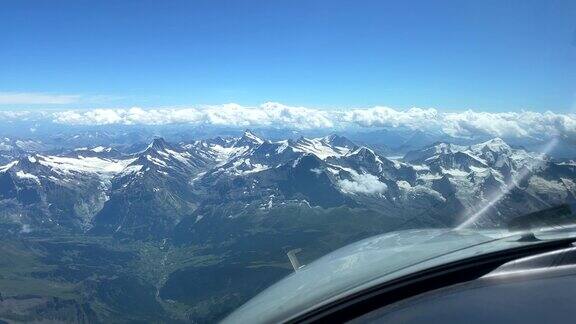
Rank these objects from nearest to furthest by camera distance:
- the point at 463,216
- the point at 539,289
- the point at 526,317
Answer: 1. the point at 526,317
2. the point at 539,289
3. the point at 463,216

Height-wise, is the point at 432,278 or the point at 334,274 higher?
the point at 432,278

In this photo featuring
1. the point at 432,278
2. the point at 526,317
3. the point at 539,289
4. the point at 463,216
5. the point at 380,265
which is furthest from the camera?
the point at 463,216

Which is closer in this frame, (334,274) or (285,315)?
(285,315)

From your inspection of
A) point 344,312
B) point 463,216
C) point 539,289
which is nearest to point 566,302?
point 539,289

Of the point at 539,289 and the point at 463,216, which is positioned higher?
the point at 539,289

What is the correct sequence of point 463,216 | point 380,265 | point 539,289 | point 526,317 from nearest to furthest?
point 526,317 < point 539,289 < point 380,265 < point 463,216

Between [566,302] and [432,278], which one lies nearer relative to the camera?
[566,302]

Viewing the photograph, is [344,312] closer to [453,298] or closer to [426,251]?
[453,298]

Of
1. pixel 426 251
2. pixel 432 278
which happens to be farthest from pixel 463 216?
pixel 432 278

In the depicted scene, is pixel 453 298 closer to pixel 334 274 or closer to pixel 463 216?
pixel 334 274
